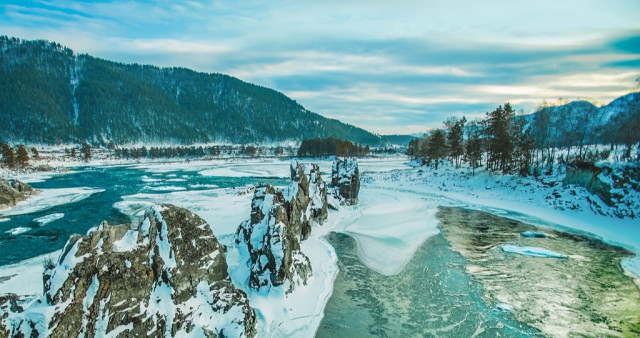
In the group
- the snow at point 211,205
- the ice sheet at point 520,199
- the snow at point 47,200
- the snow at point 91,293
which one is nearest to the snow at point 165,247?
the snow at point 91,293

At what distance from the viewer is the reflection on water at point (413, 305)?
43.9 ft

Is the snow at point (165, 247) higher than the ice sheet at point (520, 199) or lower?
higher

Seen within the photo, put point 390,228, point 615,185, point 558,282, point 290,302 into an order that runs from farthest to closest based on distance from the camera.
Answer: point 615,185 < point 390,228 < point 558,282 < point 290,302

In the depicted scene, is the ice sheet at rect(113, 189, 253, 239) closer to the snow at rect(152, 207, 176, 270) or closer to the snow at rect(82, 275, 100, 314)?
the snow at rect(152, 207, 176, 270)

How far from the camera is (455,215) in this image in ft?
116

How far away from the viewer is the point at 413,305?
50.8ft

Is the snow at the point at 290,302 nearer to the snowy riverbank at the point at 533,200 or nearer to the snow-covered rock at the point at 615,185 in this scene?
the snowy riverbank at the point at 533,200

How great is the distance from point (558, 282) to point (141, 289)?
2055 centimetres

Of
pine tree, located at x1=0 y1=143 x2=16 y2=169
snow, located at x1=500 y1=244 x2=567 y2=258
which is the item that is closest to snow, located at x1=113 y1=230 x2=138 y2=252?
snow, located at x1=500 y1=244 x2=567 y2=258

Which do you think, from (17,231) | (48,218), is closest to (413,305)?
(17,231)

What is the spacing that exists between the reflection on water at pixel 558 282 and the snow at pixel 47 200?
4259 centimetres

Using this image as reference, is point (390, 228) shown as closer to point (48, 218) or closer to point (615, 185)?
point (615, 185)

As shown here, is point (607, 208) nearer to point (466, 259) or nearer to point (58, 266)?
point (466, 259)

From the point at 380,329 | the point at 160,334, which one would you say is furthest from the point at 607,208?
the point at 160,334
